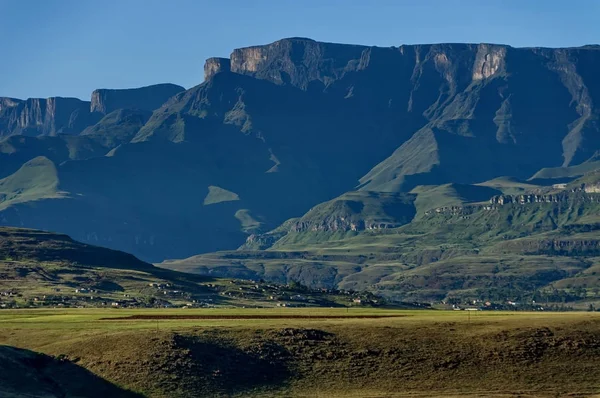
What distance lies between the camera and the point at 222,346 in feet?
374

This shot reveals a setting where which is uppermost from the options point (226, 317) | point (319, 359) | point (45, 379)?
point (319, 359)

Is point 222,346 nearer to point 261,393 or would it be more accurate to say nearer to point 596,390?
point 261,393

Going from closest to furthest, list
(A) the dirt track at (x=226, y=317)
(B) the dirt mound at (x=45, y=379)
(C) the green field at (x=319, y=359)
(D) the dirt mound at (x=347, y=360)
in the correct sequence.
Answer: (B) the dirt mound at (x=45, y=379), (C) the green field at (x=319, y=359), (D) the dirt mound at (x=347, y=360), (A) the dirt track at (x=226, y=317)

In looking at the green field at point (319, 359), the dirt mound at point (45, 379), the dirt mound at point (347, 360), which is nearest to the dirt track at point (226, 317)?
the green field at point (319, 359)

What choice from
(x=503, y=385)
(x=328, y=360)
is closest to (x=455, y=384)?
(x=503, y=385)

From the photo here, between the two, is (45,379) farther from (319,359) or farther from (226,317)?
(226,317)

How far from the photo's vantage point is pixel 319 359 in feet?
369

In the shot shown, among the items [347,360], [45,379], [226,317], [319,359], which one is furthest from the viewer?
[226,317]

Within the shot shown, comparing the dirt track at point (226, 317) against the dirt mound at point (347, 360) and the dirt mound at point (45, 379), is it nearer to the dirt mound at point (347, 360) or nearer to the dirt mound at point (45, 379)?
the dirt mound at point (347, 360)

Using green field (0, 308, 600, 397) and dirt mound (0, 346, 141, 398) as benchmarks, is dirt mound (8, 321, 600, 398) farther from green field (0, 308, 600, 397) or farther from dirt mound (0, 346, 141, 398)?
dirt mound (0, 346, 141, 398)

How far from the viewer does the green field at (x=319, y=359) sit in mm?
107062

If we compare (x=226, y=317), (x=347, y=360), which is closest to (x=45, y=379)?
(x=347, y=360)

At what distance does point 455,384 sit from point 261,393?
1573 cm

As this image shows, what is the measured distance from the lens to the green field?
10706 cm
